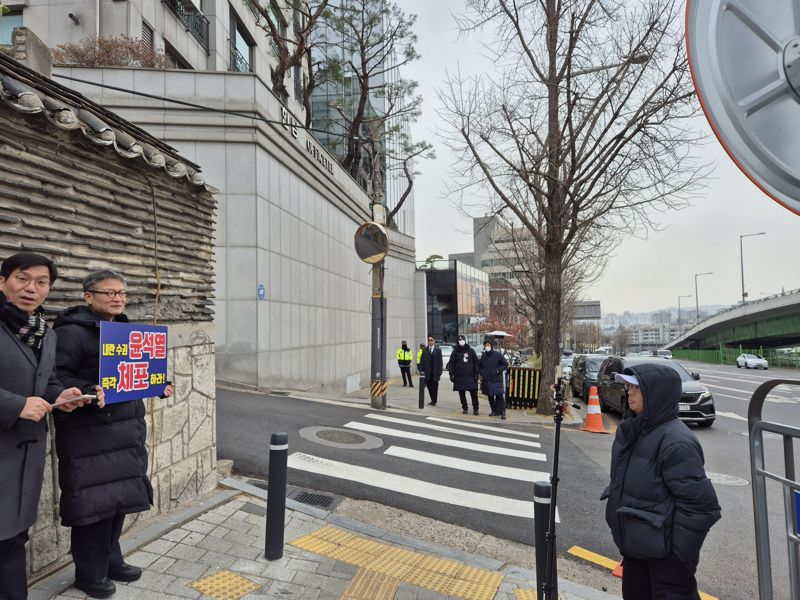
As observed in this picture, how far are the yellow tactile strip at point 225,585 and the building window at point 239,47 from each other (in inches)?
803

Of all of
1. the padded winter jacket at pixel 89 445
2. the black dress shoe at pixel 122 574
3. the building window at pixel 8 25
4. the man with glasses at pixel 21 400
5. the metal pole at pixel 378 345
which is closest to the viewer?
the man with glasses at pixel 21 400

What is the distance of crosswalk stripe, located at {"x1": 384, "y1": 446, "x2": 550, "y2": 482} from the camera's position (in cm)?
705

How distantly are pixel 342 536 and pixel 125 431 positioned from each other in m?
2.33

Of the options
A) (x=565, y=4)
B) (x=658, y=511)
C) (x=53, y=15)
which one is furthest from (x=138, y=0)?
(x=658, y=511)

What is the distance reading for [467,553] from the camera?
4.59 metres

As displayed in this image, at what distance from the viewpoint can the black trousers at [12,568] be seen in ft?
8.00

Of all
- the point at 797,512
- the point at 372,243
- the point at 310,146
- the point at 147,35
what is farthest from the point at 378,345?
the point at 147,35

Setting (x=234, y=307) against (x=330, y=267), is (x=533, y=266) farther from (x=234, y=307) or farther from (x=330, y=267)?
(x=234, y=307)

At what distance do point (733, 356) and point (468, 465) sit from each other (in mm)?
55471

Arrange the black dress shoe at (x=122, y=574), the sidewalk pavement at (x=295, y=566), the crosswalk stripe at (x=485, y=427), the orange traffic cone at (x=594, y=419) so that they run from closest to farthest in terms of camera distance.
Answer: the black dress shoe at (x=122, y=574) → the sidewalk pavement at (x=295, y=566) → the crosswalk stripe at (x=485, y=427) → the orange traffic cone at (x=594, y=419)

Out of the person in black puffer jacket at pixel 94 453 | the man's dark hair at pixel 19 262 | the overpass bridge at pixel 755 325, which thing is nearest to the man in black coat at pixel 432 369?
the person in black puffer jacket at pixel 94 453

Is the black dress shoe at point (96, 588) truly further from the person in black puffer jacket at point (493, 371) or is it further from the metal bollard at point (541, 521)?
the person in black puffer jacket at point (493, 371)

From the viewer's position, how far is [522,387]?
48.3 ft

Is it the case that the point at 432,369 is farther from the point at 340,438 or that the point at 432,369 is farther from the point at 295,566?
the point at 295,566
